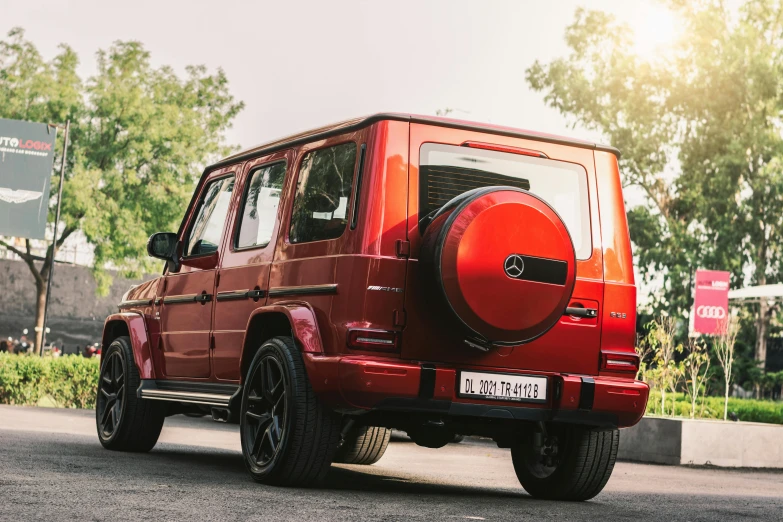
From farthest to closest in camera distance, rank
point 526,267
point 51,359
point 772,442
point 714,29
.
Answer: point 714,29 < point 51,359 < point 772,442 < point 526,267

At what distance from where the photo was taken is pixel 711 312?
2125 cm

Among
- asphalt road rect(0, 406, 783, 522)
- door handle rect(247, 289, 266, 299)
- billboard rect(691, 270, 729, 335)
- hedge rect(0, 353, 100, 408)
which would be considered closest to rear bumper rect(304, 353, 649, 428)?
asphalt road rect(0, 406, 783, 522)

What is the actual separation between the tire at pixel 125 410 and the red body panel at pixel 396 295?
1532 millimetres

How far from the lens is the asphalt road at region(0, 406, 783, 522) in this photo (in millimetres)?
5684

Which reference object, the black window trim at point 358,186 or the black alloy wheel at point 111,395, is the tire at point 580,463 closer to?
the black window trim at point 358,186

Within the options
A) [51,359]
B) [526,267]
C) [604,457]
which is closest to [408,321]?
[526,267]

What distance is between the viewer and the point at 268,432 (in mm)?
7172

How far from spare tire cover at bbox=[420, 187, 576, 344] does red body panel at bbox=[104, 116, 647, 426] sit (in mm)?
60

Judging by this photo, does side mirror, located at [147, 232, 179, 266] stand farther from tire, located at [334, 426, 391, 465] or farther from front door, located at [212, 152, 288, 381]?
tire, located at [334, 426, 391, 465]

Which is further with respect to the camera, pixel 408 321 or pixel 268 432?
pixel 268 432

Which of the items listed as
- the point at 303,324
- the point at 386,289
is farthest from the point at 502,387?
the point at 303,324

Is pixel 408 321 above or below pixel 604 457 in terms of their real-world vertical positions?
above

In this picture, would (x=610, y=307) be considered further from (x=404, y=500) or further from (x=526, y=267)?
(x=404, y=500)

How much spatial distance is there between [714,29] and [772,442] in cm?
2294
